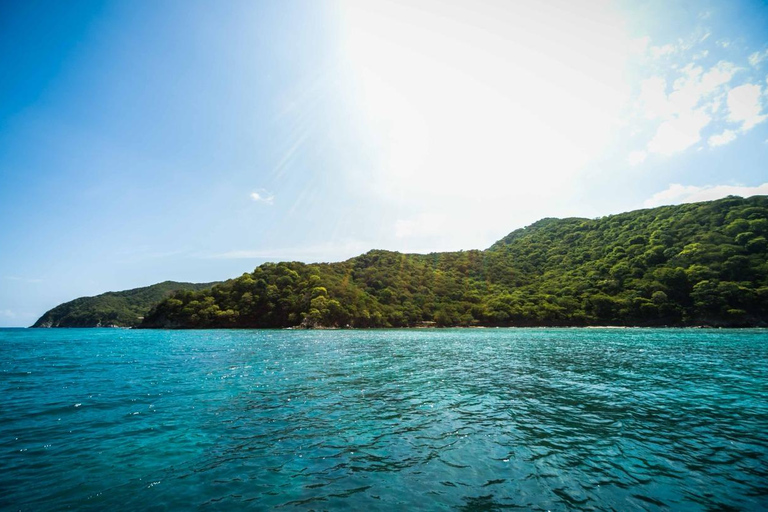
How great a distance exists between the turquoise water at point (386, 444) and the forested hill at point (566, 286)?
11368cm

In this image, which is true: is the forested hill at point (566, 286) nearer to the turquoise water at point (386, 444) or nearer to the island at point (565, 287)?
the island at point (565, 287)

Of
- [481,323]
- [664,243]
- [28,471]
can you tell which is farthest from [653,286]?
[28,471]

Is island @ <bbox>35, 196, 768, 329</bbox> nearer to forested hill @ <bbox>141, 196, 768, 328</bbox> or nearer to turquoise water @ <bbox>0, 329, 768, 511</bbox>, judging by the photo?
forested hill @ <bbox>141, 196, 768, 328</bbox>

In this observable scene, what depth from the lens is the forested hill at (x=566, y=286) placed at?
354 feet

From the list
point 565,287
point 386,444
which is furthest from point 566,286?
point 386,444

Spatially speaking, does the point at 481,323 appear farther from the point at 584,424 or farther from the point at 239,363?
the point at 584,424

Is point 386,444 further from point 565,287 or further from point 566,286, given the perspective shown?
point 566,286

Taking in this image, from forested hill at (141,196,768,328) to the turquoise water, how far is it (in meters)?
114

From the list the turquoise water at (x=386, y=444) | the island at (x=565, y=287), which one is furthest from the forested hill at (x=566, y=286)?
the turquoise water at (x=386, y=444)

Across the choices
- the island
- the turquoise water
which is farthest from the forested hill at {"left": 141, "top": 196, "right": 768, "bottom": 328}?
the turquoise water

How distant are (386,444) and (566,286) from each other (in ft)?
521

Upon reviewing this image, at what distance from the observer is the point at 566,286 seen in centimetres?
14550

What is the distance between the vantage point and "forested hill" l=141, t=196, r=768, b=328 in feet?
354

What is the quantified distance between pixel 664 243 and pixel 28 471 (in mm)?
181143
